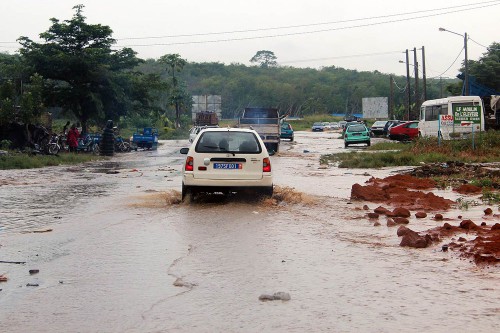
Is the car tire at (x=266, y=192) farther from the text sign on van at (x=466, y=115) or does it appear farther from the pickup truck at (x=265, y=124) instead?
the pickup truck at (x=265, y=124)

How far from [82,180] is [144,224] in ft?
35.0

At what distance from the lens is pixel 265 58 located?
186 metres

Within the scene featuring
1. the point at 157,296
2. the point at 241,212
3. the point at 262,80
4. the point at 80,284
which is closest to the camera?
the point at 157,296

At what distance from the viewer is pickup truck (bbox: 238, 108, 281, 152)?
1506 inches

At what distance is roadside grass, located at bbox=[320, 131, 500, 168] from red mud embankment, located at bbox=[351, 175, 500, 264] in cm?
822

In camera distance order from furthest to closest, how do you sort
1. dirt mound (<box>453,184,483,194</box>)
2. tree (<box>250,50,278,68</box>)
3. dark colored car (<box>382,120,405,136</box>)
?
tree (<box>250,50,278,68</box>) → dark colored car (<box>382,120,405,136</box>) → dirt mound (<box>453,184,483,194</box>)

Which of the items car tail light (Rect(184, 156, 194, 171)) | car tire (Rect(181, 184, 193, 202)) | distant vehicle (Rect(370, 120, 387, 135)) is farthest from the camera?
distant vehicle (Rect(370, 120, 387, 135))

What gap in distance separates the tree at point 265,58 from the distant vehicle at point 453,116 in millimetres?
144624

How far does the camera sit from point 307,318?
557cm

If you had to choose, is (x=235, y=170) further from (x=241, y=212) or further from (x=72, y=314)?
(x=72, y=314)

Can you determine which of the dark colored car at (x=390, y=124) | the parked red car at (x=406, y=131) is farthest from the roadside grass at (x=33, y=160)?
the dark colored car at (x=390, y=124)

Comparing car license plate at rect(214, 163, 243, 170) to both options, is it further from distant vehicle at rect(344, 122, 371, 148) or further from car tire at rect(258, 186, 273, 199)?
distant vehicle at rect(344, 122, 371, 148)

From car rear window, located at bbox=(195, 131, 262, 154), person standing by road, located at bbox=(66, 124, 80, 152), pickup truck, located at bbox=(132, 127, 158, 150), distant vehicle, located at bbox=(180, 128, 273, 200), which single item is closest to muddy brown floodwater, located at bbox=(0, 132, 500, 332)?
distant vehicle, located at bbox=(180, 128, 273, 200)

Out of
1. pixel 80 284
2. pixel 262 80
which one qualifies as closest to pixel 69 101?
pixel 80 284
